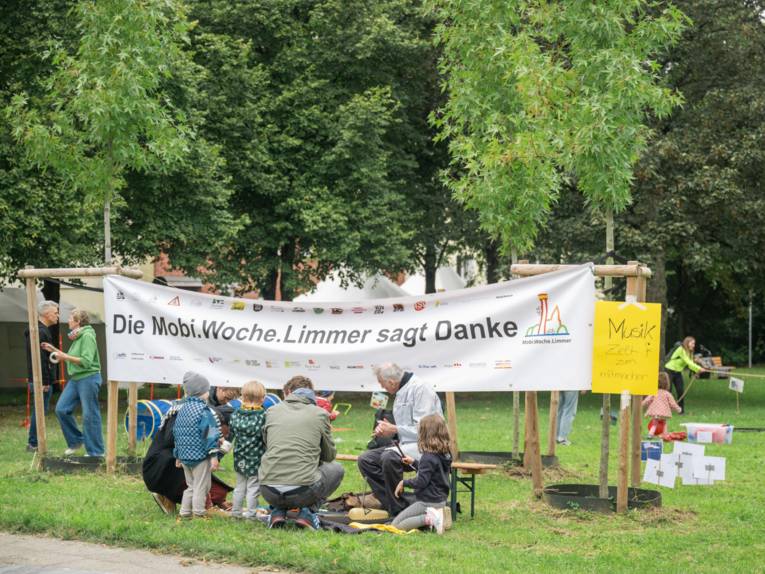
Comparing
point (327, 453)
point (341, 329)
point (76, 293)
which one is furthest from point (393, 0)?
Result: point (327, 453)

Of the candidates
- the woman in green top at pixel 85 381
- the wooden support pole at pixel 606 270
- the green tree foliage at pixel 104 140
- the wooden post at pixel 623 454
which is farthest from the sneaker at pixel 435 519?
the green tree foliage at pixel 104 140

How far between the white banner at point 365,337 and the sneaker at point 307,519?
1954mm

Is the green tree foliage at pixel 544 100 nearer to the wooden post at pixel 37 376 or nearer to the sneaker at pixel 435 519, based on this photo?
the sneaker at pixel 435 519

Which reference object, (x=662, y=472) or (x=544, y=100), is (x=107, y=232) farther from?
(x=662, y=472)

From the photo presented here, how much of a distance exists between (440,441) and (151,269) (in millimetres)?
34822

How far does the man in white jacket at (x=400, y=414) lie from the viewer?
10.6 m

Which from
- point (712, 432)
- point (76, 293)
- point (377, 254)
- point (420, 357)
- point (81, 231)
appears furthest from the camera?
point (76, 293)

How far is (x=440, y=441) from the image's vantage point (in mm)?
9852

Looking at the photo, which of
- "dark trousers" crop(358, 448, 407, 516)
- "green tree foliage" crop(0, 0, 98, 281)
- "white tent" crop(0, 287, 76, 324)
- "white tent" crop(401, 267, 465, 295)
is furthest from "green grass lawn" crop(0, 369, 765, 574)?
"white tent" crop(401, 267, 465, 295)

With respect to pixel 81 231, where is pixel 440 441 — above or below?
below

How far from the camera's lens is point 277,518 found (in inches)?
389

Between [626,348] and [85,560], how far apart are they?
5170 mm

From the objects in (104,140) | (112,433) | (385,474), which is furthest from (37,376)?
(385,474)

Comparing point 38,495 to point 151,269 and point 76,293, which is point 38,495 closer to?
point 76,293
